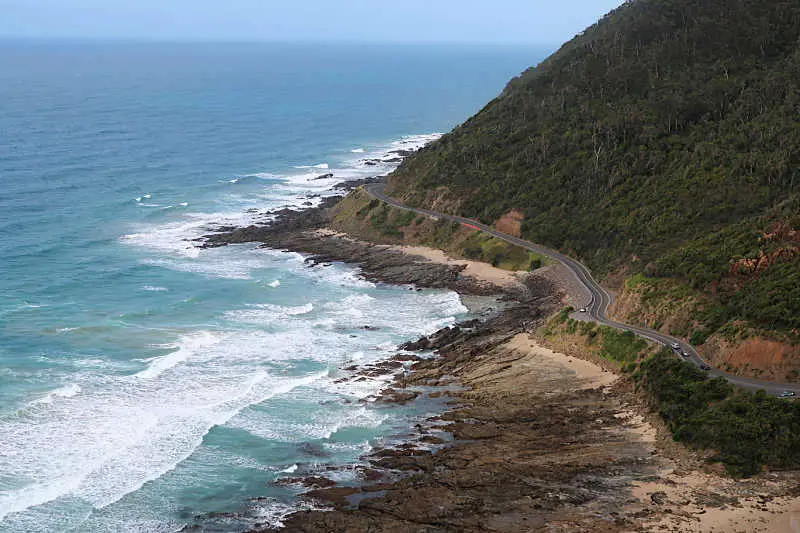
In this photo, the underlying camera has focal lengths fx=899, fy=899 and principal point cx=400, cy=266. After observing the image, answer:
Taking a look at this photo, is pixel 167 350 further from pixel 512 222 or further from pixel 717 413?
pixel 717 413

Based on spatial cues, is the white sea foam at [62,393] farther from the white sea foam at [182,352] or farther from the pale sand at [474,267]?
the pale sand at [474,267]

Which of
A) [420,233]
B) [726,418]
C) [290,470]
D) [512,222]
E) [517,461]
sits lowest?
[290,470]

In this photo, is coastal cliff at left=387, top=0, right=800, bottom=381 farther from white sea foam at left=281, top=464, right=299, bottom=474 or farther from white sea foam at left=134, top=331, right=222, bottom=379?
white sea foam at left=134, top=331, right=222, bottom=379

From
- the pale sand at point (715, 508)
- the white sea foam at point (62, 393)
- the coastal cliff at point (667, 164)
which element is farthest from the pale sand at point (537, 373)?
the white sea foam at point (62, 393)

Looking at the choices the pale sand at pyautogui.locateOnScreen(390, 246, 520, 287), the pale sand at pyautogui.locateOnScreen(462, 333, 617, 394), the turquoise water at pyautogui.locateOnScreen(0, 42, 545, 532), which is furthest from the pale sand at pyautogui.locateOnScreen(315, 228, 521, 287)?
the pale sand at pyautogui.locateOnScreen(462, 333, 617, 394)

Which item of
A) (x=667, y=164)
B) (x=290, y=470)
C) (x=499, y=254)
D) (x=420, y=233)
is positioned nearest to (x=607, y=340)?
(x=290, y=470)
